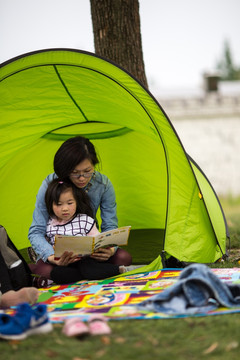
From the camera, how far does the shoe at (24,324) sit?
1.83 metres

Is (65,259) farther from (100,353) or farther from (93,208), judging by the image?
(100,353)

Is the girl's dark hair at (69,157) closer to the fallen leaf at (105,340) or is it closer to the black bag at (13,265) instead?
the black bag at (13,265)

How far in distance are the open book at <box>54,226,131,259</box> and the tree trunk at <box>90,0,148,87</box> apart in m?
1.74

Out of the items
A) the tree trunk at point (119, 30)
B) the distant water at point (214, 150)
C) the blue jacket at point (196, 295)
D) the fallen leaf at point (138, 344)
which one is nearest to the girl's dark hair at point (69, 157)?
the blue jacket at point (196, 295)

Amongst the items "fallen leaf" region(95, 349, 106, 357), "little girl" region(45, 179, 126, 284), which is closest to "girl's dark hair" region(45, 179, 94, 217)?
"little girl" region(45, 179, 126, 284)

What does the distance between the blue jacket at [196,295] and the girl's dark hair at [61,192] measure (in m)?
1.03

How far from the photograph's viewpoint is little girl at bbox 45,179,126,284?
2.89 meters

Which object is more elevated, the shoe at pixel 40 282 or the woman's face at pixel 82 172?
the woman's face at pixel 82 172

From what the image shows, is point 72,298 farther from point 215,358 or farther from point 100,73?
point 100,73

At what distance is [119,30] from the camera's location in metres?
4.10

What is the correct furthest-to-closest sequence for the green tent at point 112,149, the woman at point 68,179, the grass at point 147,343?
the green tent at point 112,149 < the woman at point 68,179 < the grass at point 147,343

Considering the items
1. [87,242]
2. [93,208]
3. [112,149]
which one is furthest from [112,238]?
[112,149]

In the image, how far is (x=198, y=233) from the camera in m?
3.27

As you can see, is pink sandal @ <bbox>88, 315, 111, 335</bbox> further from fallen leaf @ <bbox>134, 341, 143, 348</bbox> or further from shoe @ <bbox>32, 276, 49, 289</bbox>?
shoe @ <bbox>32, 276, 49, 289</bbox>
